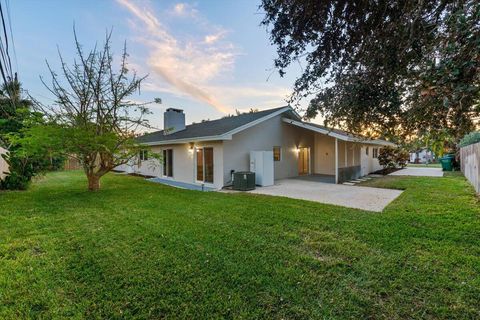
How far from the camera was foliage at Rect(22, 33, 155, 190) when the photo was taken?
861 centimetres

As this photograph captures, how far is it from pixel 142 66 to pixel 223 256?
9748 mm

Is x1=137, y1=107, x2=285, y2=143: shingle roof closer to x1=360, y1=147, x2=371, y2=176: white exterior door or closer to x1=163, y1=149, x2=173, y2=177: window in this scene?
x1=163, y1=149, x2=173, y2=177: window

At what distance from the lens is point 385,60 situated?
3.33 meters

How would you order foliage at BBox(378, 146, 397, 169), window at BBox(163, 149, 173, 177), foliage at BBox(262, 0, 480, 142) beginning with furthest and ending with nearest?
foliage at BBox(378, 146, 397, 169) < window at BBox(163, 149, 173, 177) < foliage at BBox(262, 0, 480, 142)

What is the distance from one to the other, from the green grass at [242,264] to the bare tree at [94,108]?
3.27m

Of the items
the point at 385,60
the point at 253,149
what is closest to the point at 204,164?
the point at 253,149

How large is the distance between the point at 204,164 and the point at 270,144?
379 cm

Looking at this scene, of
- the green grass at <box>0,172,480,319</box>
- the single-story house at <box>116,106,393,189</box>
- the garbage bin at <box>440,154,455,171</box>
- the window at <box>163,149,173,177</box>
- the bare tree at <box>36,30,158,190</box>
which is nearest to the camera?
the green grass at <box>0,172,480,319</box>

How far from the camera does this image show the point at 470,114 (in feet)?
8.58

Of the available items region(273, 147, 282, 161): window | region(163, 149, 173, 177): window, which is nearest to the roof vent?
region(163, 149, 173, 177): window

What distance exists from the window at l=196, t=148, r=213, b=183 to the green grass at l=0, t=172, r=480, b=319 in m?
5.26

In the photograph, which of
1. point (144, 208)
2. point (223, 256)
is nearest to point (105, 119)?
point (144, 208)

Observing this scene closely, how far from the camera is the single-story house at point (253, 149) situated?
11.0m

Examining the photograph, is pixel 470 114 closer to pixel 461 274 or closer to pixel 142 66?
pixel 461 274
